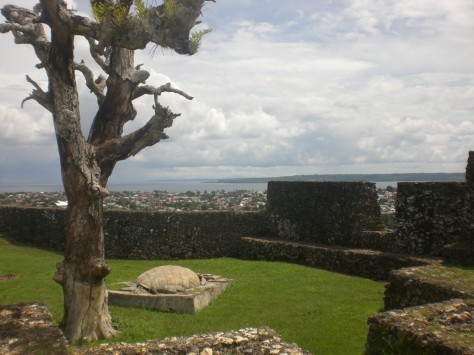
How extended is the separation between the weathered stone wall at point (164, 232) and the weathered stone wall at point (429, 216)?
7790 mm

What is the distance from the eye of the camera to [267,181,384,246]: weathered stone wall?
786 inches

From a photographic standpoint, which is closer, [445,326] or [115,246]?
[445,326]

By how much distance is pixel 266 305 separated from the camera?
1251 cm

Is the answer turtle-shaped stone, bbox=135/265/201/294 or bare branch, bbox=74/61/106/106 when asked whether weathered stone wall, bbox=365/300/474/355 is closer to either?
turtle-shaped stone, bbox=135/265/201/294

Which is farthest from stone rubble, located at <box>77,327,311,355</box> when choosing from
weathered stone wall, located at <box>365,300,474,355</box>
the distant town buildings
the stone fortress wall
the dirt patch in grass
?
the stone fortress wall

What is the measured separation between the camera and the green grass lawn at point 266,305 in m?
10.0

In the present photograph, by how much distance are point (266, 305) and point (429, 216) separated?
731 cm

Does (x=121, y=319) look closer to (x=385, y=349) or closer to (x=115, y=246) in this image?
(x=385, y=349)

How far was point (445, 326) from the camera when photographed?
6535mm

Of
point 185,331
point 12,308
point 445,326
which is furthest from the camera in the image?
point 185,331

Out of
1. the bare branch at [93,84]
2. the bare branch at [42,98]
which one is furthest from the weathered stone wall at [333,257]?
the bare branch at [42,98]

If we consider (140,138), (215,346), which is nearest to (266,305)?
(140,138)

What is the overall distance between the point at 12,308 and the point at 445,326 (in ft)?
17.4

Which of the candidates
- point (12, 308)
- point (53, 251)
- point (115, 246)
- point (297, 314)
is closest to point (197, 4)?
point (12, 308)
